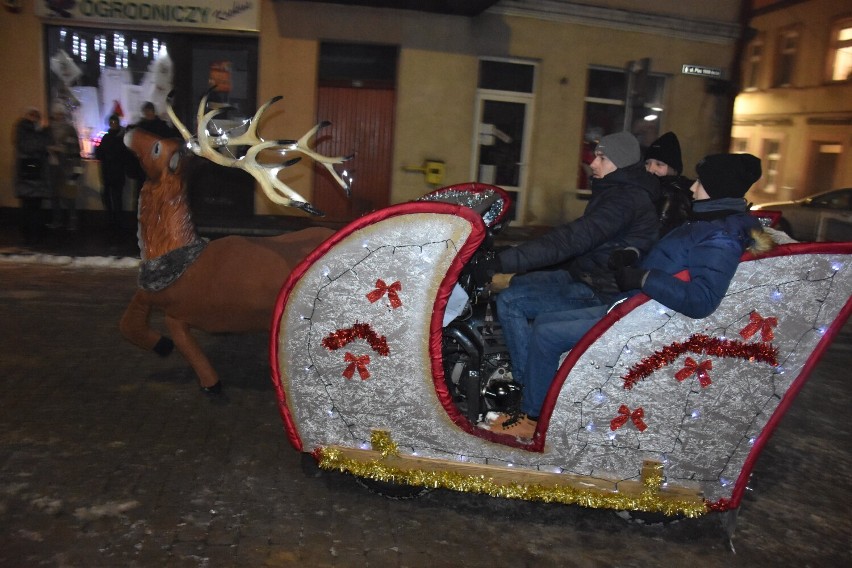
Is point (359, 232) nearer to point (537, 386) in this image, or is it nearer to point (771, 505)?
point (537, 386)

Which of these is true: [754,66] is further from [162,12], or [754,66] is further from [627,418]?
[627,418]

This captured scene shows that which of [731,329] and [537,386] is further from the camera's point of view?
[537,386]

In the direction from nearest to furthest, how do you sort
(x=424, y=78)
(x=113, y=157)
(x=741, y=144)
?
(x=113, y=157) → (x=424, y=78) → (x=741, y=144)

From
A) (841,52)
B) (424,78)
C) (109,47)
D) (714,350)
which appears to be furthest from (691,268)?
(841,52)

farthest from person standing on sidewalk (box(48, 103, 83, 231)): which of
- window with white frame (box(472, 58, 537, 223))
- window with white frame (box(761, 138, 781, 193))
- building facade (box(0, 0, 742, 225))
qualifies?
window with white frame (box(761, 138, 781, 193))

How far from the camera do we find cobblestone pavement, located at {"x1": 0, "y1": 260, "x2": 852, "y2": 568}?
3.50 metres

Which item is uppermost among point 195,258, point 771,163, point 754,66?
point 754,66

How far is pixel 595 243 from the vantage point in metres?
3.97

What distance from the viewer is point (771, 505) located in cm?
432

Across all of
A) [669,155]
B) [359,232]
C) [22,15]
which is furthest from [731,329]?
[22,15]

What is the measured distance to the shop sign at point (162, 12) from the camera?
41.4ft

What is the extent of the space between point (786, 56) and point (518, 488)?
22745mm

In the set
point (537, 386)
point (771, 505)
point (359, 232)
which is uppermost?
point (359, 232)

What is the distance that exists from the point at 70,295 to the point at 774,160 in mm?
21219
